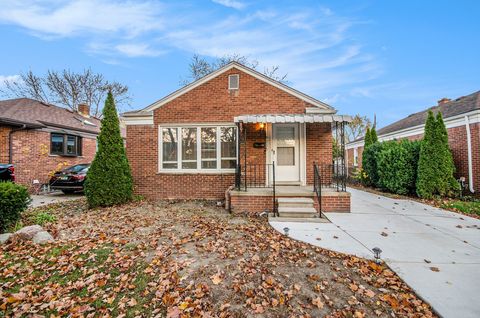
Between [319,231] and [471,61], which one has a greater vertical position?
[471,61]

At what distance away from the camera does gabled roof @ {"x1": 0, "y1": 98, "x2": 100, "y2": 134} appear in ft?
36.4

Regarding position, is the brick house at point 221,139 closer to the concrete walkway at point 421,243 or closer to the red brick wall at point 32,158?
the concrete walkway at point 421,243

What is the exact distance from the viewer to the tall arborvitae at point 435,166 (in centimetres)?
862

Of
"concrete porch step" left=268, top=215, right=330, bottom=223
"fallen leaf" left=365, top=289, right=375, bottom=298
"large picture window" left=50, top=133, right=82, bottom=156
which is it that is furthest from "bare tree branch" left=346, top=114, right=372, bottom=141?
"fallen leaf" left=365, top=289, right=375, bottom=298

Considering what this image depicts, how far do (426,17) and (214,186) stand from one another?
13.1 meters

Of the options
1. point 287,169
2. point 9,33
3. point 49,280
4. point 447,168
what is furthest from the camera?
point 9,33

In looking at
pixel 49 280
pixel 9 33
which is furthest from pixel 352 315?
pixel 9 33

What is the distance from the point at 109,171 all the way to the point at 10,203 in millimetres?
2491

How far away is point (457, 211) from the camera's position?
6.88m

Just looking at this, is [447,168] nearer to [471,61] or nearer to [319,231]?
[319,231]

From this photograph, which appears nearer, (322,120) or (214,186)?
(322,120)

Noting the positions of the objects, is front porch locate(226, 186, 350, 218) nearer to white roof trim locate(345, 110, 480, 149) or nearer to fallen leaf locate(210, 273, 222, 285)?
fallen leaf locate(210, 273, 222, 285)

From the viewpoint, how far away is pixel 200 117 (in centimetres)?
830

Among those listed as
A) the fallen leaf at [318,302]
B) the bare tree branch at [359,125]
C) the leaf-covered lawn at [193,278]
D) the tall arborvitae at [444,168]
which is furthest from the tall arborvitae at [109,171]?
the bare tree branch at [359,125]
